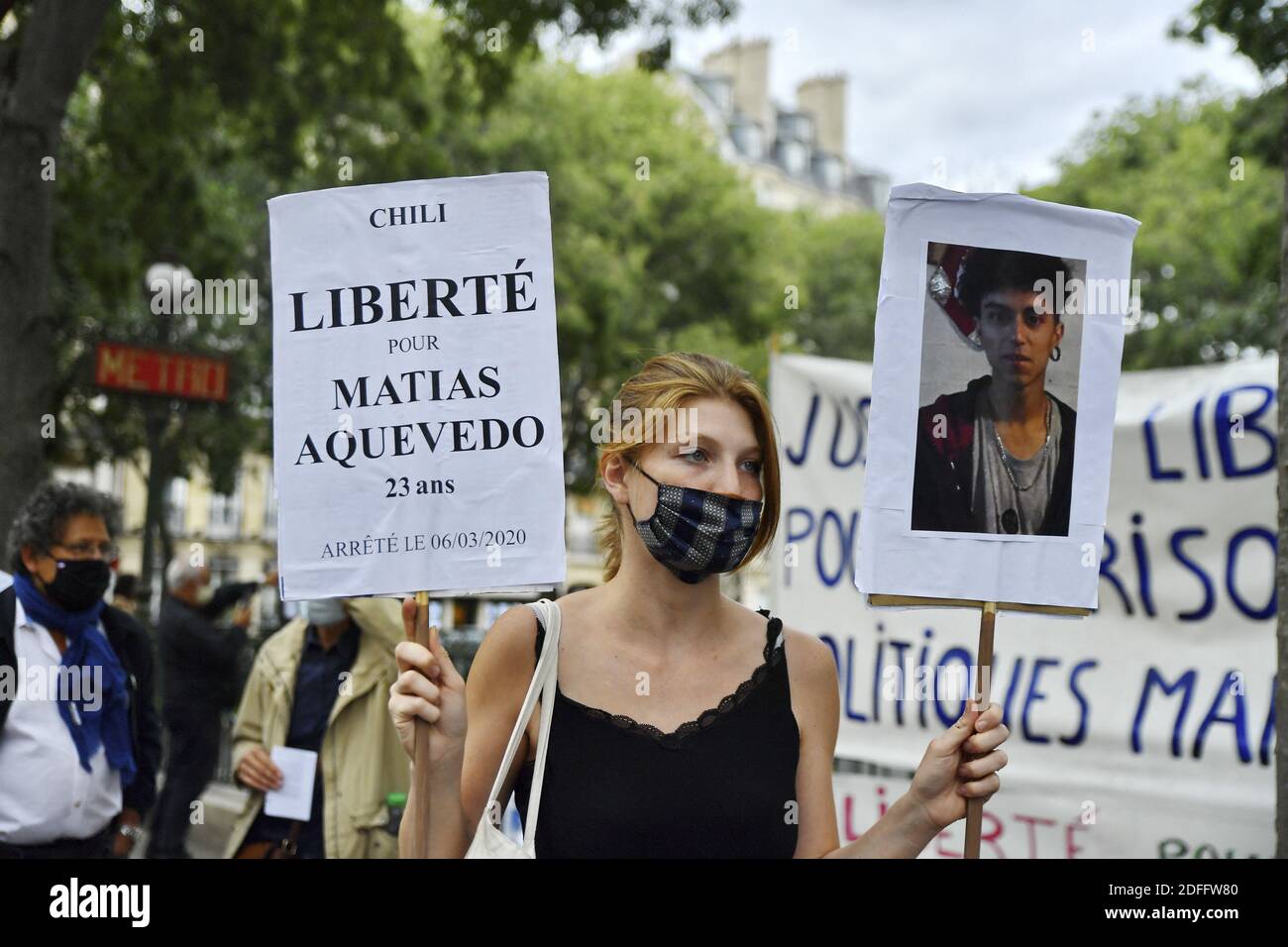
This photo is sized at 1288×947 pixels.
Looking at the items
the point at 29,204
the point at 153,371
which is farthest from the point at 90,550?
the point at 153,371

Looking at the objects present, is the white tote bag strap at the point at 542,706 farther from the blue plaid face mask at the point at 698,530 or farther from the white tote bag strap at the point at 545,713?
the blue plaid face mask at the point at 698,530

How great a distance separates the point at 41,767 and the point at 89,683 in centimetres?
34

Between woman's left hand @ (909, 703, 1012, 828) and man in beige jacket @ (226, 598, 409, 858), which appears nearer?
woman's left hand @ (909, 703, 1012, 828)

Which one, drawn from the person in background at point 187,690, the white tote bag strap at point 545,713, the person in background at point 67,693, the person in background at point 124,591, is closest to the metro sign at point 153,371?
the person in background at point 124,591

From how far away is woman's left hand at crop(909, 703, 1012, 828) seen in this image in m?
2.35

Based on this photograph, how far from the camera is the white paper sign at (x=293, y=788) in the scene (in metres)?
4.81

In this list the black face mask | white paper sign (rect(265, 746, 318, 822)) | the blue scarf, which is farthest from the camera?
white paper sign (rect(265, 746, 318, 822))

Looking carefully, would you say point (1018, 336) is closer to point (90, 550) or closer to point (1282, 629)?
point (1282, 629)

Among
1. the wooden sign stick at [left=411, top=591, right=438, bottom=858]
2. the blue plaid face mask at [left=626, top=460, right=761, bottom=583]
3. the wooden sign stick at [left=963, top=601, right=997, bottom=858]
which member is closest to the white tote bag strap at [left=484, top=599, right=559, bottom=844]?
the wooden sign stick at [left=411, top=591, right=438, bottom=858]

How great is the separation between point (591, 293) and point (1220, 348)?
9.58m

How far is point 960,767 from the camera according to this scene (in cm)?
238

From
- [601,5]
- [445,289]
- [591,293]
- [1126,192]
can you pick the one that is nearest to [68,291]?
[591,293]

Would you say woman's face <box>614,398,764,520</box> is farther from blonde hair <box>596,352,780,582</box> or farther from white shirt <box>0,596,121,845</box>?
white shirt <box>0,596,121,845</box>

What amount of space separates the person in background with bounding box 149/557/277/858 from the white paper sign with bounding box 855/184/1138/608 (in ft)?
17.0
